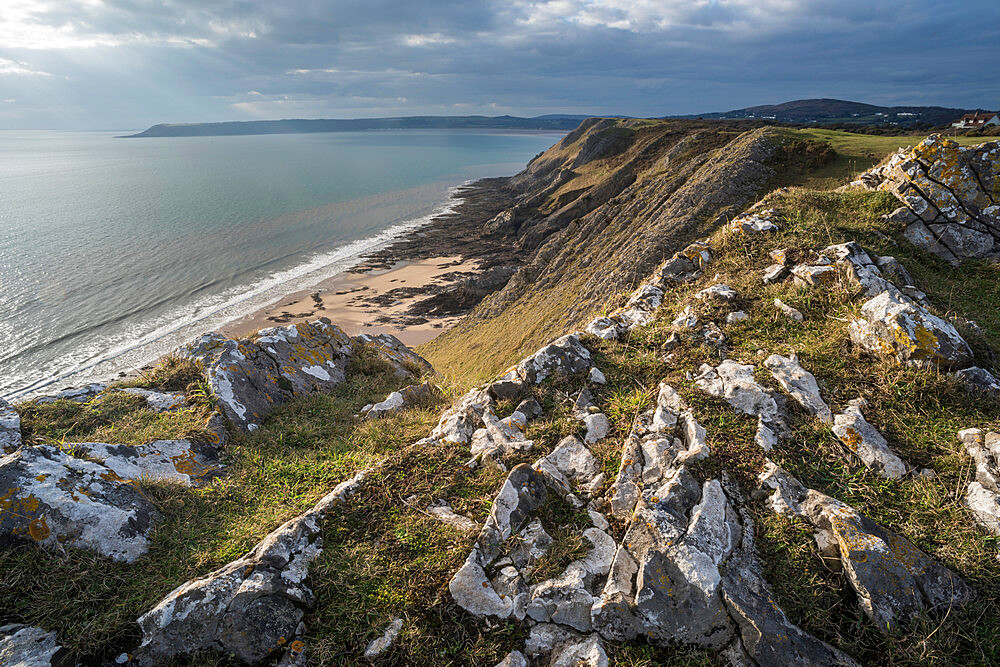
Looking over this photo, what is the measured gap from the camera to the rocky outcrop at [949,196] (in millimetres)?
8367

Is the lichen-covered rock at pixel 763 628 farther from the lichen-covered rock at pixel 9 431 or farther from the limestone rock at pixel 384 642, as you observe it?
the lichen-covered rock at pixel 9 431

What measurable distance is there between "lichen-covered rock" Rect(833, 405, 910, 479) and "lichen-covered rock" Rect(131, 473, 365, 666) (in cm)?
517

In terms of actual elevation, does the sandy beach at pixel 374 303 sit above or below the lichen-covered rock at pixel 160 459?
below

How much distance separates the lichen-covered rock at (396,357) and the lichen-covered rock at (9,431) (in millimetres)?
5481

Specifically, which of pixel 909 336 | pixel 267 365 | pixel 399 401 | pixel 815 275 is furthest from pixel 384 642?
pixel 815 275

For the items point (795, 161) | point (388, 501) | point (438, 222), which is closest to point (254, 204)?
point (438, 222)

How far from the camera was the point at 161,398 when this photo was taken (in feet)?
22.1

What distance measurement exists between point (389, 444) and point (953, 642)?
5.49m

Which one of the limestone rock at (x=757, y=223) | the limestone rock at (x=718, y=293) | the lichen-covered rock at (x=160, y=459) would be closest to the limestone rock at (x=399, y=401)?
the lichen-covered rock at (x=160, y=459)

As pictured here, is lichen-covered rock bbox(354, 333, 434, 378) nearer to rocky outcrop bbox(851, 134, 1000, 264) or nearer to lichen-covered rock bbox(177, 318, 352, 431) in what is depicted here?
lichen-covered rock bbox(177, 318, 352, 431)

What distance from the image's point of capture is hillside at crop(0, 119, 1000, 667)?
128 inches

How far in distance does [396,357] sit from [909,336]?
8.97m

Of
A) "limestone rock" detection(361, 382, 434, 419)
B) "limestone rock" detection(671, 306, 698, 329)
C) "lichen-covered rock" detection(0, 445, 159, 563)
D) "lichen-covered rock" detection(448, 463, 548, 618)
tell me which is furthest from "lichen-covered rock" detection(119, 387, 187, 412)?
"limestone rock" detection(671, 306, 698, 329)

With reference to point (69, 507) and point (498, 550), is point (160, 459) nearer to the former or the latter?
point (69, 507)
